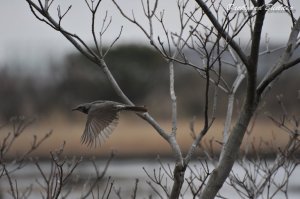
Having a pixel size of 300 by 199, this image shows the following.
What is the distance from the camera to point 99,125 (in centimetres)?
496

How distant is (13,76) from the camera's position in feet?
66.0

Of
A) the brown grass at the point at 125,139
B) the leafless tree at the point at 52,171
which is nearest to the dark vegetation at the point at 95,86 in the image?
the brown grass at the point at 125,139

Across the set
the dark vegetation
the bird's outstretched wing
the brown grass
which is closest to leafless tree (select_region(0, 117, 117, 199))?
the bird's outstretched wing

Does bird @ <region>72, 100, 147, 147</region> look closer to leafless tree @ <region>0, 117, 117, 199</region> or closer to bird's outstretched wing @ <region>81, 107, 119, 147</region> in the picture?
bird's outstretched wing @ <region>81, 107, 119, 147</region>

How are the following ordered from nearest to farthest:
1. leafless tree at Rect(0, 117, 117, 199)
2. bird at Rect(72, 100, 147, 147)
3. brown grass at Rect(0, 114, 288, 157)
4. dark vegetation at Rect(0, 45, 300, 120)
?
leafless tree at Rect(0, 117, 117, 199)
bird at Rect(72, 100, 147, 147)
brown grass at Rect(0, 114, 288, 157)
dark vegetation at Rect(0, 45, 300, 120)

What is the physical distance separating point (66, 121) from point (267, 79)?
48.4 feet

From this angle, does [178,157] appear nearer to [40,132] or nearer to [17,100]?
[40,132]

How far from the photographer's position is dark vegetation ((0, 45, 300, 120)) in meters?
19.2

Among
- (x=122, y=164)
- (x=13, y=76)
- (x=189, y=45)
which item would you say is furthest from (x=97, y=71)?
(x=189, y=45)

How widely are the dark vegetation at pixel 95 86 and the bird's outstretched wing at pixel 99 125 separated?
12.5m

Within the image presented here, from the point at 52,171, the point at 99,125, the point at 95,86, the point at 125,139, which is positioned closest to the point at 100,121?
the point at 99,125

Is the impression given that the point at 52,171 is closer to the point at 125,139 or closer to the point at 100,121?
the point at 100,121

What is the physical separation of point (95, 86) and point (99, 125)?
16.8 metres

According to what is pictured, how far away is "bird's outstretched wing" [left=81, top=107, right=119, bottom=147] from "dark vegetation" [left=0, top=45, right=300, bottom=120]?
1252cm
